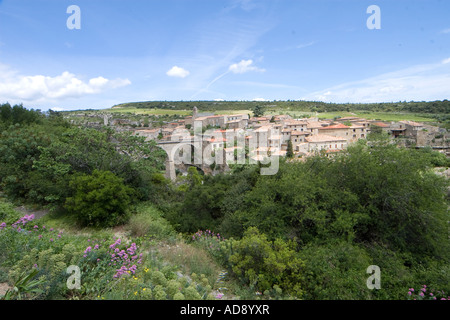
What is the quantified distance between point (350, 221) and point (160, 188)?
1042 centimetres

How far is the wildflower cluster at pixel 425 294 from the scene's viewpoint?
4.73m

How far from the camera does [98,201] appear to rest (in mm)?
9367

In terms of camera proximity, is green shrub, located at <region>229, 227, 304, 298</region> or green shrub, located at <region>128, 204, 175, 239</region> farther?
green shrub, located at <region>128, 204, 175, 239</region>

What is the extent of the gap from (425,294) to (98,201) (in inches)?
387

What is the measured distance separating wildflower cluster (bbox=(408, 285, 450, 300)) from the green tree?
907cm

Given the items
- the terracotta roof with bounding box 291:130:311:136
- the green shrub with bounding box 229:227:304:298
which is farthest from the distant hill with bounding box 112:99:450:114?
the green shrub with bounding box 229:227:304:298

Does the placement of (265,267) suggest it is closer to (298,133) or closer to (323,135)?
(298,133)

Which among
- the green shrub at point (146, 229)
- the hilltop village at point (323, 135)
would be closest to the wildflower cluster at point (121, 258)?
the green shrub at point (146, 229)

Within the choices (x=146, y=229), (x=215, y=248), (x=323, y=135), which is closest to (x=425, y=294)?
(x=215, y=248)

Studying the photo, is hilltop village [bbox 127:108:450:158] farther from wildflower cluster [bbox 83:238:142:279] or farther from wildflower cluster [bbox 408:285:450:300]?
wildflower cluster [bbox 408:285:450:300]

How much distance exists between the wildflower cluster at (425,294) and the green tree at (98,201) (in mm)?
9068

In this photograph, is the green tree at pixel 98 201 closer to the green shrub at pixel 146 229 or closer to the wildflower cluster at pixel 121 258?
the green shrub at pixel 146 229

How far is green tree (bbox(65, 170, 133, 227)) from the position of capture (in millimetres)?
9242
